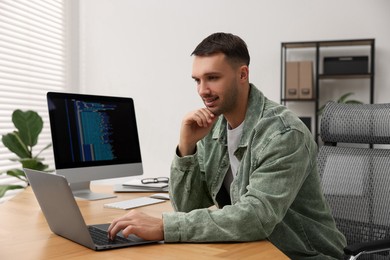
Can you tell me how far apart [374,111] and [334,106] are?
159 millimetres

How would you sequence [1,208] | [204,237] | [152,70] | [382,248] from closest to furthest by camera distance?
[204,237] → [382,248] → [1,208] → [152,70]

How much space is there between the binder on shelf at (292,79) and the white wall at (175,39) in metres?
0.21

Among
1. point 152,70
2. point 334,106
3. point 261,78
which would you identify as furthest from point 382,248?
point 152,70

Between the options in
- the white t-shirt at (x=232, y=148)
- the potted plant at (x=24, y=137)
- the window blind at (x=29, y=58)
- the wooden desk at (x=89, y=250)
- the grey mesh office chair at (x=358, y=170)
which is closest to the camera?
the wooden desk at (x=89, y=250)

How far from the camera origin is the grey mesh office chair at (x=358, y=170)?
1754mm

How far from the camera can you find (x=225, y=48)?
1.45 meters

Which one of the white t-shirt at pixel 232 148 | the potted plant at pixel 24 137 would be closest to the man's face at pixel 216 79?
the white t-shirt at pixel 232 148

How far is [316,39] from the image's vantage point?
163 inches

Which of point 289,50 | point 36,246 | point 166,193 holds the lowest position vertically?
point 166,193

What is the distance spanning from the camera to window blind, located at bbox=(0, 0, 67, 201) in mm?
3625

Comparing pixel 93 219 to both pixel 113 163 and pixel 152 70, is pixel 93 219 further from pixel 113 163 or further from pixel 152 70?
pixel 152 70

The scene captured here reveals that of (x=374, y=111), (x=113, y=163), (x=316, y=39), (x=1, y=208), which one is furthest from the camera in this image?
(x=316, y=39)

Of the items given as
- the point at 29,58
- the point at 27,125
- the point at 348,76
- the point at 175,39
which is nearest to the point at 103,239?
the point at 27,125

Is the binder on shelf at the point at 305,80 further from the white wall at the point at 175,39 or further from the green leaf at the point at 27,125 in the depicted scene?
the green leaf at the point at 27,125
